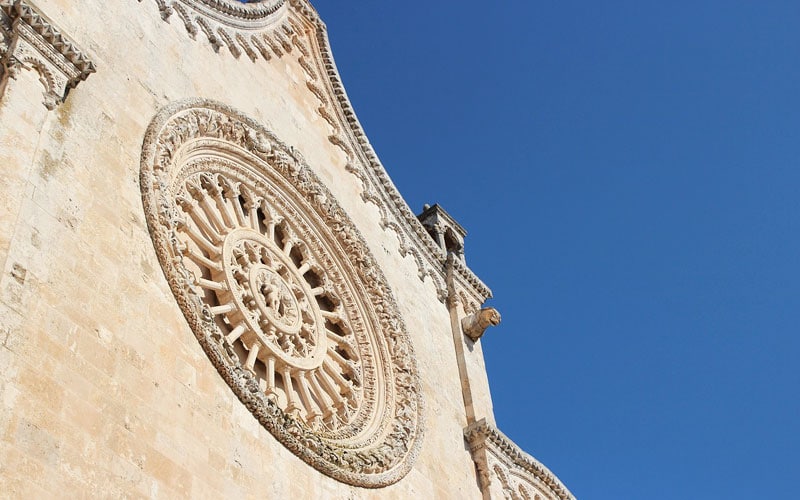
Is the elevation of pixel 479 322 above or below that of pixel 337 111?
below

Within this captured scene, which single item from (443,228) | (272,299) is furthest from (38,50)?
(443,228)

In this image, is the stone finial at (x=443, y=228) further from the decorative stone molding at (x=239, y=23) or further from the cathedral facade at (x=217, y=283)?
the decorative stone molding at (x=239, y=23)

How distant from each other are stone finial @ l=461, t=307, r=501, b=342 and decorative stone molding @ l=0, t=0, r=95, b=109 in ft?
26.6

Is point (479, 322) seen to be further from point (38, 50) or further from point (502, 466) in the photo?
point (38, 50)

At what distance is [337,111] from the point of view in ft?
49.6

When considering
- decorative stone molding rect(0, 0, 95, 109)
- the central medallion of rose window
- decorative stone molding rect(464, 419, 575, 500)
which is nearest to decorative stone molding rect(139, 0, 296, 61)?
the central medallion of rose window

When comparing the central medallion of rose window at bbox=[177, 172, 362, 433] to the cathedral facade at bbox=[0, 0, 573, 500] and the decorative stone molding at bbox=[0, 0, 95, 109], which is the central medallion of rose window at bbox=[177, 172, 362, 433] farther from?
the decorative stone molding at bbox=[0, 0, 95, 109]

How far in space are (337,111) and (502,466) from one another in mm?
5728

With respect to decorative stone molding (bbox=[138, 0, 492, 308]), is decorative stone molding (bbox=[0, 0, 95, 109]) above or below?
below

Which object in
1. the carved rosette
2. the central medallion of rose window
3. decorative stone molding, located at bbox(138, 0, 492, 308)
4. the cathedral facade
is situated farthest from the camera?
decorative stone molding, located at bbox(138, 0, 492, 308)

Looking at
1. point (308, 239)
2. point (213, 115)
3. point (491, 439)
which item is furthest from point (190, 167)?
point (491, 439)

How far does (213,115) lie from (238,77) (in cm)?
137

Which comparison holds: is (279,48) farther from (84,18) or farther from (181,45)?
(84,18)

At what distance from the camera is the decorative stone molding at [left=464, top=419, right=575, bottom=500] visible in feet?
43.1
